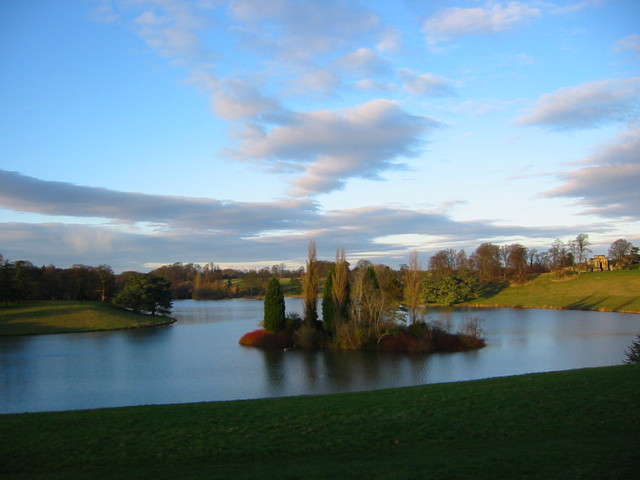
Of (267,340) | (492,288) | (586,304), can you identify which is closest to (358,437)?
(267,340)

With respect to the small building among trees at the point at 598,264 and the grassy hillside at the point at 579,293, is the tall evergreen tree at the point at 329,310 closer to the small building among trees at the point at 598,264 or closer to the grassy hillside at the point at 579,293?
the grassy hillside at the point at 579,293

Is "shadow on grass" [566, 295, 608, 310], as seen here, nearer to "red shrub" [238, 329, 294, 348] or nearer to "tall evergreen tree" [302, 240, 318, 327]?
"tall evergreen tree" [302, 240, 318, 327]

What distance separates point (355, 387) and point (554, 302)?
58.0 meters

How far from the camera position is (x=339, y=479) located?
618 centimetres

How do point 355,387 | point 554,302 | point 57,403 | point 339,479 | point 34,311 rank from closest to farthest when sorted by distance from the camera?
point 339,479 → point 57,403 → point 355,387 → point 34,311 → point 554,302

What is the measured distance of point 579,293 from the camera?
224 ft

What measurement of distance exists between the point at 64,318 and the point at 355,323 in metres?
32.4

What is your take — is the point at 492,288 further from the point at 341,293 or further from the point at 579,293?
the point at 341,293

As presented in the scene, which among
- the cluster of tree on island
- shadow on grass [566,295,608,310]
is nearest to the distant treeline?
the cluster of tree on island

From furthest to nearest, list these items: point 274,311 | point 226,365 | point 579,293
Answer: point 579,293 → point 274,311 → point 226,365

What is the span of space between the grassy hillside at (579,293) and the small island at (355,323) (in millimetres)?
35430

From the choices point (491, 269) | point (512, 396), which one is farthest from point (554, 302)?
point (512, 396)

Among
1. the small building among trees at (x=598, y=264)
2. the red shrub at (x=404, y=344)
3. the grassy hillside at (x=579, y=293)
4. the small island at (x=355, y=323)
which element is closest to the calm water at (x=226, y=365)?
the red shrub at (x=404, y=344)

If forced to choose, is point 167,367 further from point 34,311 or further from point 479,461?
point 34,311
